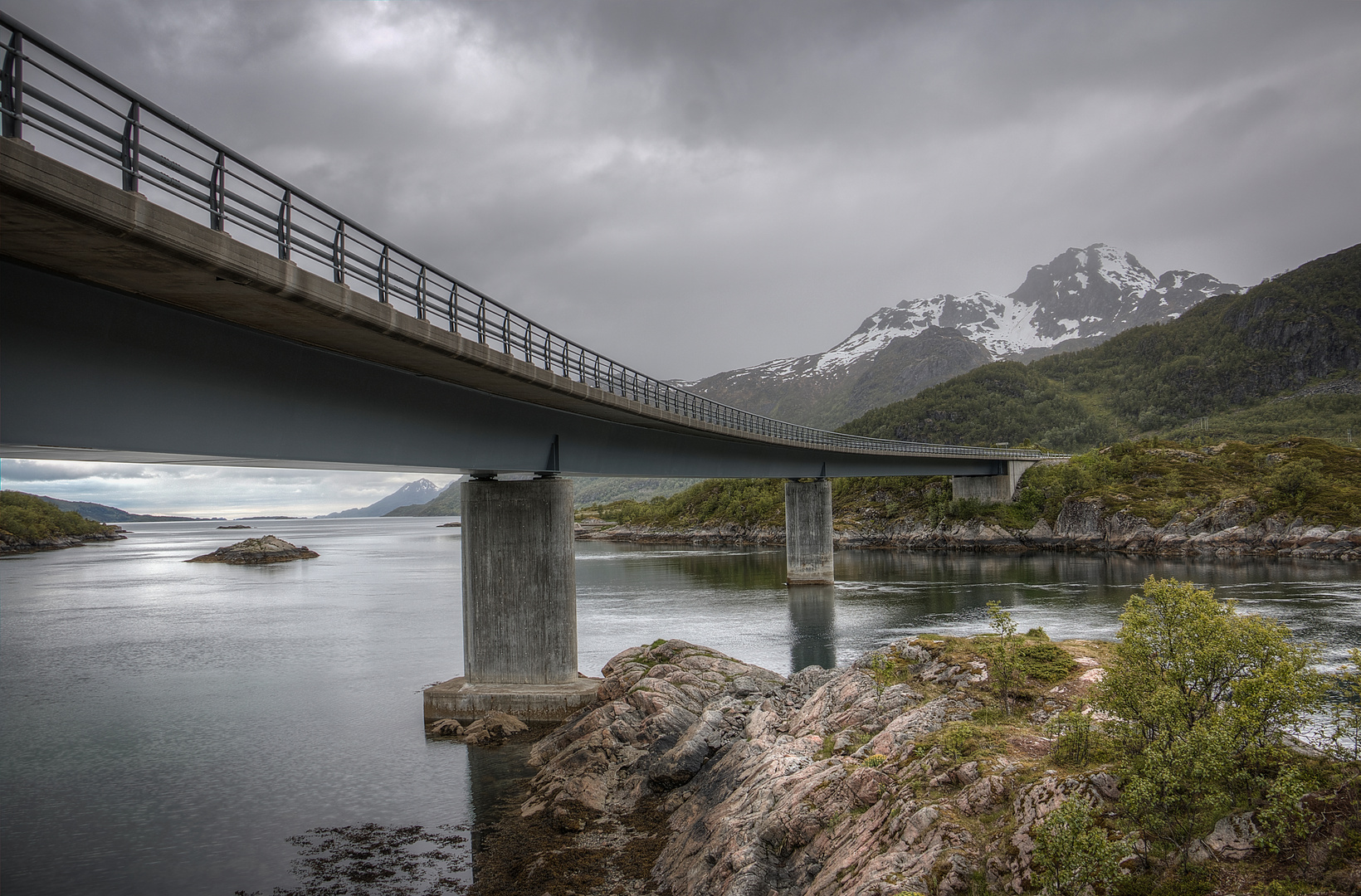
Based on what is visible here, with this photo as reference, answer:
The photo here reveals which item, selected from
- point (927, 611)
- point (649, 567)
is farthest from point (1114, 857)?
point (649, 567)

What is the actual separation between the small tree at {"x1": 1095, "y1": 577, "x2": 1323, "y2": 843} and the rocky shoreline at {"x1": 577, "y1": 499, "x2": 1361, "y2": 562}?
245 feet

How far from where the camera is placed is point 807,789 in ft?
43.8

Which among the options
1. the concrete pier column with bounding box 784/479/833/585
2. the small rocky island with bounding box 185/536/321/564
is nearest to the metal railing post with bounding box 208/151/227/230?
the concrete pier column with bounding box 784/479/833/585

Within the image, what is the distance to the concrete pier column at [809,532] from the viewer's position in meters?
65.6

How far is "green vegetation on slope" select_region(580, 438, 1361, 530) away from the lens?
75.0m

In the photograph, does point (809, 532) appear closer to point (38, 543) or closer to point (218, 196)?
point (218, 196)

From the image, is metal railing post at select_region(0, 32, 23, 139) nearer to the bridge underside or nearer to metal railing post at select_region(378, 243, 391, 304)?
the bridge underside

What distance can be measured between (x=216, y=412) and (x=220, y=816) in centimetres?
1110

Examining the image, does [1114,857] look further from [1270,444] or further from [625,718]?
[1270,444]

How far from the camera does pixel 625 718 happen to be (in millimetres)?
21609

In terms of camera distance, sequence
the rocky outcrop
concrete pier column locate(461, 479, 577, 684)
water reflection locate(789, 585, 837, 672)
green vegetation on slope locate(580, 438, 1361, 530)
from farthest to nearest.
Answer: green vegetation on slope locate(580, 438, 1361, 530) < water reflection locate(789, 585, 837, 672) < concrete pier column locate(461, 479, 577, 684) < the rocky outcrop

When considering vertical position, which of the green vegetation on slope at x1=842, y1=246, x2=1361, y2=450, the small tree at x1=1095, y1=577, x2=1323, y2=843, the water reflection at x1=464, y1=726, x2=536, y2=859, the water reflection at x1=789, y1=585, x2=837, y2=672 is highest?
the green vegetation on slope at x1=842, y1=246, x2=1361, y2=450

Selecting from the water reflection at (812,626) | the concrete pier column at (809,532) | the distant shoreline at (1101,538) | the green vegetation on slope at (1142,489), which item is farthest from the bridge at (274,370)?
the green vegetation on slope at (1142,489)

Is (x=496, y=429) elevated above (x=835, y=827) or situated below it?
above
